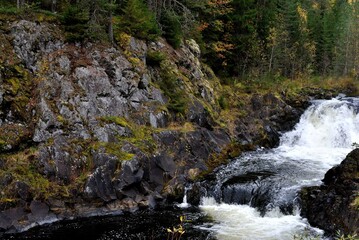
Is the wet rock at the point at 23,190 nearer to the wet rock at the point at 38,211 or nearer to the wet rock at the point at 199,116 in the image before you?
the wet rock at the point at 38,211

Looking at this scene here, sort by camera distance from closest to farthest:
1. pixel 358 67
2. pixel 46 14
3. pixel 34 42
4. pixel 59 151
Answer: pixel 59 151
pixel 34 42
pixel 46 14
pixel 358 67

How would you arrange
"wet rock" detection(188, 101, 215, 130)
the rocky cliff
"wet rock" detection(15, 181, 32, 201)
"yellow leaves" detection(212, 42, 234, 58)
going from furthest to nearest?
"yellow leaves" detection(212, 42, 234, 58) → "wet rock" detection(188, 101, 215, 130) → the rocky cliff → "wet rock" detection(15, 181, 32, 201)

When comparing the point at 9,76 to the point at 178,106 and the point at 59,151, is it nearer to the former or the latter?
the point at 59,151

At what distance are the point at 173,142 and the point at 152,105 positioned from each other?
8.70 ft

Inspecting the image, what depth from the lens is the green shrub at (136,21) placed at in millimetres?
22812

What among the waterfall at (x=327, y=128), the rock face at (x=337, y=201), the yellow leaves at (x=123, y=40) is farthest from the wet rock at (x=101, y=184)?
the waterfall at (x=327, y=128)

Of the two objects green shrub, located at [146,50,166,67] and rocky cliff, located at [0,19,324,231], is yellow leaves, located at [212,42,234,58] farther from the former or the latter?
green shrub, located at [146,50,166,67]

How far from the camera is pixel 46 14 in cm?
2066

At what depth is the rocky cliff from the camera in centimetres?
1544

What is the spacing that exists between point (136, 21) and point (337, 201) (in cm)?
1558

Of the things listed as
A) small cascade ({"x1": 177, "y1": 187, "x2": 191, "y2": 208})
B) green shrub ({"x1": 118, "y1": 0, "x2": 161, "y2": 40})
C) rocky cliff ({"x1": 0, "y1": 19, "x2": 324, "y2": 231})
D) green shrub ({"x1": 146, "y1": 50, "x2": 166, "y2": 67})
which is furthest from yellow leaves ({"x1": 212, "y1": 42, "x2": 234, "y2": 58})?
small cascade ({"x1": 177, "y1": 187, "x2": 191, "y2": 208})

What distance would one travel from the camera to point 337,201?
14297 mm

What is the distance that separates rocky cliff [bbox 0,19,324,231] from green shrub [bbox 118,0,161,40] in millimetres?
793

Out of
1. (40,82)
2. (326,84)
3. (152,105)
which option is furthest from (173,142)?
(326,84)
